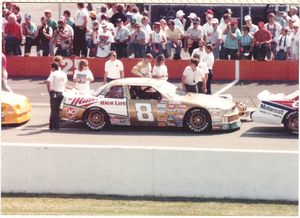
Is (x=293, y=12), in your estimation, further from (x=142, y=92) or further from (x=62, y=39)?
(x=142, y=92)

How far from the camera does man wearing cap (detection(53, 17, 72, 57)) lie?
83.6 feet

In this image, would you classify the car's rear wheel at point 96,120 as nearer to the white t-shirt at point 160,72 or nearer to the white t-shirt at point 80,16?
the white t-shirt at point 160,72

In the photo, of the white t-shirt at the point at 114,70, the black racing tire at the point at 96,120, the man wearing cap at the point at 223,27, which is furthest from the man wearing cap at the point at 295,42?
the black racing tire at the point at 96,120

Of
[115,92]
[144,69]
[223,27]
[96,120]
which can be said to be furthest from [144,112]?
[223,27]

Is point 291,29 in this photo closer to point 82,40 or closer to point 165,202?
point 82,40

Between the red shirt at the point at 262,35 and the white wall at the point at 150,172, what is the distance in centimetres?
1247

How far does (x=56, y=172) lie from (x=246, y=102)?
31.1 ft

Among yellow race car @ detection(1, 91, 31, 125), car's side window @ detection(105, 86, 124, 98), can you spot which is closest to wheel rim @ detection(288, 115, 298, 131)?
car's side window @ detection(105, 86, 124, 98)

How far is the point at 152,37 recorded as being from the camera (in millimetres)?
25109

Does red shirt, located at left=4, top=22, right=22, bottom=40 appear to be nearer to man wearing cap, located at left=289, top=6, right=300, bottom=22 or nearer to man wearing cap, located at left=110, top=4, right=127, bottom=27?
man wearing cap, located at left=110, top=4, right=127, bottom=27

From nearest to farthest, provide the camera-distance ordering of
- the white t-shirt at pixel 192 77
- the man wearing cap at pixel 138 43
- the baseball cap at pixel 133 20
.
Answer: the white t-shirt at pixel 192 77, the man wearing cap at pixel 138 43, the baseball cap at pixel 133 20

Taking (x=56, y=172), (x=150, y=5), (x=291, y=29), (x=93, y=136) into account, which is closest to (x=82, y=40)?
(x=150, y=5)

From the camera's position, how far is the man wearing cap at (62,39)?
83.6 feet

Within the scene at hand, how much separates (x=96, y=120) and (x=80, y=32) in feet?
26.4
